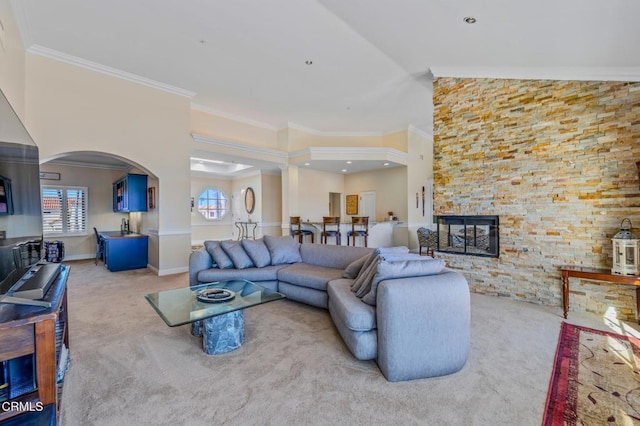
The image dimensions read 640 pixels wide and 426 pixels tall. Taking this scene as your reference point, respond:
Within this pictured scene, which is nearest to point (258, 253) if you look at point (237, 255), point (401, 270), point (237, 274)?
point (237, 255)

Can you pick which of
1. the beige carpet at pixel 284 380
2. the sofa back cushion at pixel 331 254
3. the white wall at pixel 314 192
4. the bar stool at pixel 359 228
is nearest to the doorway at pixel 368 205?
the white wall at pixel 314 192

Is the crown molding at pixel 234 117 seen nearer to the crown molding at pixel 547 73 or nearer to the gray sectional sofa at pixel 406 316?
the crown molding at pixel 547 73

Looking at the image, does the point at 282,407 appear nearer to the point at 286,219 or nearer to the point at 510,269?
the point at 510,269

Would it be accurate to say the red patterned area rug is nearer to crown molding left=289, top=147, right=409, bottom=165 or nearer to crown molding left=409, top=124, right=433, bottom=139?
crown molding left=289, top=147, right=409, bottom=165

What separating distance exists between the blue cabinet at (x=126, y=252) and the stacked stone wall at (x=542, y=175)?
6.05 metres

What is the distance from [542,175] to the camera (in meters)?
3.86

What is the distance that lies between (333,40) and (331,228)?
4.33 metres

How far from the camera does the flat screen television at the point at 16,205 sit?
1.53 metres

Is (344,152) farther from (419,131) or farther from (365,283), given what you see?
(365,283)

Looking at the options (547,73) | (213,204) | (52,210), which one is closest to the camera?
(547,73)

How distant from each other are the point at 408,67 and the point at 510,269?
357 cm

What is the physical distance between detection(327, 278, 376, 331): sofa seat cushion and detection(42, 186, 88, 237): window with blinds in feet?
26.3

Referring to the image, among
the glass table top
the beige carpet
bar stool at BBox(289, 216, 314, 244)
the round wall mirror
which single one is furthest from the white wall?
the beige carpet

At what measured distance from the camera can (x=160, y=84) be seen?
545 centimetres
